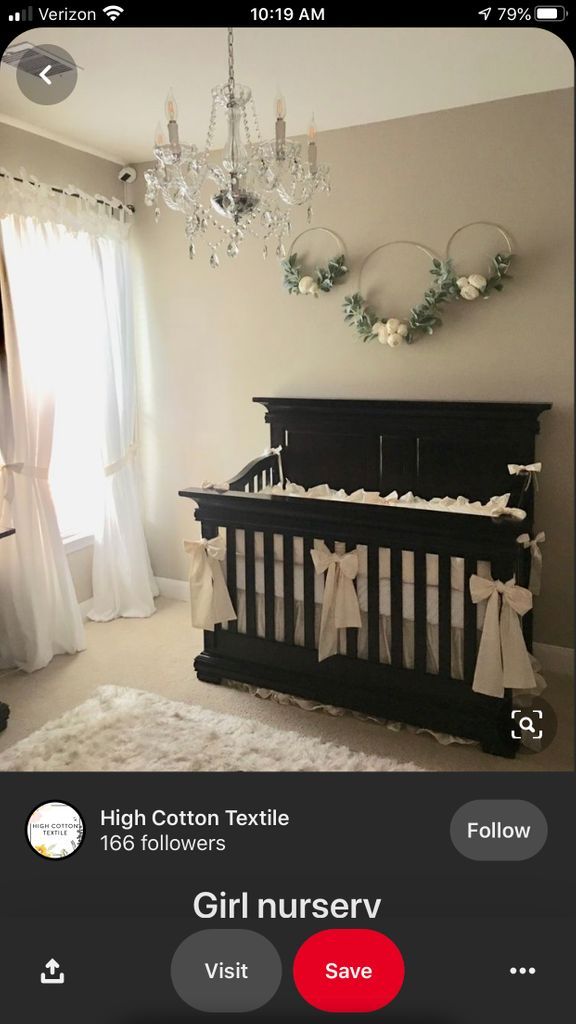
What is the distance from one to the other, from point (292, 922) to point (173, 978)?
0.09 metres

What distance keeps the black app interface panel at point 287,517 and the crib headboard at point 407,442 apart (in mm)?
11

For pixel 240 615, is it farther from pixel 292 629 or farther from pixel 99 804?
pixel 99 804

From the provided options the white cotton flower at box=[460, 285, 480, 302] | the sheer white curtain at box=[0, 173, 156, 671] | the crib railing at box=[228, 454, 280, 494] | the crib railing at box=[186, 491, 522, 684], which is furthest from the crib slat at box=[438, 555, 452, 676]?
the sheer white curtain at box=[0, 173, 156, 671]

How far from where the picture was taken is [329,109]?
169 cm

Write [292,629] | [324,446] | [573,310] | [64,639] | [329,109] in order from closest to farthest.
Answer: [573,310]
[329,109]
[292,629]
[64,639]
[324,446]

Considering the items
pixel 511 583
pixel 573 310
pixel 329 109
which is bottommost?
pixel 511 583

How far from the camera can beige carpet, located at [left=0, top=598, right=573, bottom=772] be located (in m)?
1.80

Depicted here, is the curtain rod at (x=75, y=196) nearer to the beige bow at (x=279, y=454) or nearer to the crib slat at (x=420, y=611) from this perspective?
the beige bow at (x=279, y=454)

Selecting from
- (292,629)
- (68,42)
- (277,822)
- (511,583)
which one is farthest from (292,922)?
(292,629)

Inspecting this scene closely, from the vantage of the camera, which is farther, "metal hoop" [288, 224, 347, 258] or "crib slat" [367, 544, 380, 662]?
"metal hoop" [288, 224, 347, 258]

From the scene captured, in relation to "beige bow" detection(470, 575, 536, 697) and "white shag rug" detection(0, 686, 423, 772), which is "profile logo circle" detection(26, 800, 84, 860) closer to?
"white shag rug" detection(0, 686, 423, 772)

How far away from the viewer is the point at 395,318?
228 centimetres
